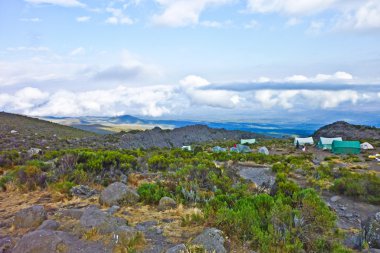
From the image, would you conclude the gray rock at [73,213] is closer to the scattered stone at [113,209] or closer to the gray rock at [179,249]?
the scattered stone at [113,209]

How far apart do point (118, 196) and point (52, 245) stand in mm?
3755

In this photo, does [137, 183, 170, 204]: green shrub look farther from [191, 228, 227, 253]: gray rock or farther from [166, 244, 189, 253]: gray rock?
[166, 244, 189, 253]: gray rock

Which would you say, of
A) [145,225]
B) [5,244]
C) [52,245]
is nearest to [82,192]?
[145,225]

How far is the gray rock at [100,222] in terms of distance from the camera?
23.8 feet

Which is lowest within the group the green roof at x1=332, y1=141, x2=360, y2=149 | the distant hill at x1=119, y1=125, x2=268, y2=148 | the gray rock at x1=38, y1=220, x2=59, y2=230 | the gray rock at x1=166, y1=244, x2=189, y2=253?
the distant hill at x1=119, y1=125, x2=268, y2=148

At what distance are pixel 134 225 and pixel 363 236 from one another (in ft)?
18.9

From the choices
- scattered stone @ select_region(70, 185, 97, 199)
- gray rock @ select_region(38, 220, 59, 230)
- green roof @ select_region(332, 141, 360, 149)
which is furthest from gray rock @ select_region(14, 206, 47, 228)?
green roof @ select_region(332, 141, 360, 149)

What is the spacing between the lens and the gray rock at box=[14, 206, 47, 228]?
785 centimetres

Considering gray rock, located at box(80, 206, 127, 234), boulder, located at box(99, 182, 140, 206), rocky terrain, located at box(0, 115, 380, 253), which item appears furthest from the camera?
boulder, located at box(99, 182, 140, 206)

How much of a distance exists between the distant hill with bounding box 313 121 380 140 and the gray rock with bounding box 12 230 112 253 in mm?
73558

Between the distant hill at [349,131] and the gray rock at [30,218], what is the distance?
7316 centimetres

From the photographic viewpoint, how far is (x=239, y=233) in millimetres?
6895

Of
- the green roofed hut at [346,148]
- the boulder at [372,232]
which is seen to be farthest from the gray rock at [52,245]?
the green roofed hut at [346,148]

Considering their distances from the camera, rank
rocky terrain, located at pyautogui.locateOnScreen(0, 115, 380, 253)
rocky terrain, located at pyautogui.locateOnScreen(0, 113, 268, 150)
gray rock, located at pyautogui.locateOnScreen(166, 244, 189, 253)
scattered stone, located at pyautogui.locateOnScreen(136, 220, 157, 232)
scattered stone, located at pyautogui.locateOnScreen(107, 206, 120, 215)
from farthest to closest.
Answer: rocky terrain, located at pyautogui.locateOnScreen(0, 113, 268, 150)
scattered stone, located at pyautogui.locateOnScreen(107, 206, 120, 215)
scattered stone, located at pyautogui.locateOnScreen(136, 220, 157, 232)
rocky terrain, located at pyautogui.locateOnScreen(0, 115, 380, 253)
gray rock, located at pyautogui.locateOnScreen(166, 244, 189, 253)
